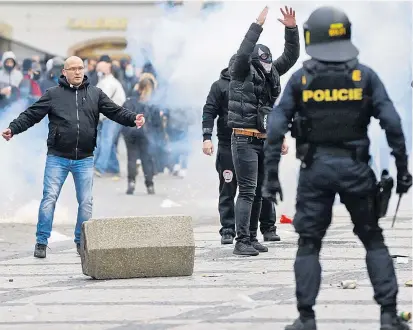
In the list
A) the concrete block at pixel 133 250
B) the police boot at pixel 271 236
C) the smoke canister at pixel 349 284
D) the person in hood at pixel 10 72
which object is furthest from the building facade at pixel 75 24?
the smoke canister at pixel 349 284

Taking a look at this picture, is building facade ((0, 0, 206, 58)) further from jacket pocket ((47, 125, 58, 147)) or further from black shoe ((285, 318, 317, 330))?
black shoe ((285, 318, 317, 330))

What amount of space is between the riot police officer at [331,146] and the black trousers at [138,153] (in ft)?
44.1

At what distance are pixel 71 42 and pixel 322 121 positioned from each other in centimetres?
1868

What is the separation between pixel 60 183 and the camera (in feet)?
39.8

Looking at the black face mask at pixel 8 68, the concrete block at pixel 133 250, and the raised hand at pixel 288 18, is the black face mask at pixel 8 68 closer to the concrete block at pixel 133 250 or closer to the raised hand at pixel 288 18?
the raised hand at pixel 288 18

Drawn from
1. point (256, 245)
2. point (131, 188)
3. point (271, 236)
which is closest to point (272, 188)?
point (256, 245)

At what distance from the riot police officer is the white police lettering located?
5318 millimetres

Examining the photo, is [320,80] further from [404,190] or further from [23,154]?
[23,154]

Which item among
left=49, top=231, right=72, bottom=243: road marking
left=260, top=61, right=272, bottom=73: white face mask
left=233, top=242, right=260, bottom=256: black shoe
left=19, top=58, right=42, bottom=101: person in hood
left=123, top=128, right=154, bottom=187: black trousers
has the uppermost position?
left=260, top=61, right=272, bottom=73: white face mask

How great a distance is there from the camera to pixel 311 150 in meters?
7.54

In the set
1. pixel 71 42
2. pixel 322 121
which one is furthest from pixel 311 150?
pixel 71 42

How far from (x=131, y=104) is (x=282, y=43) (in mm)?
4111

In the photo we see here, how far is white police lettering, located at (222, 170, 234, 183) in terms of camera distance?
12.9m

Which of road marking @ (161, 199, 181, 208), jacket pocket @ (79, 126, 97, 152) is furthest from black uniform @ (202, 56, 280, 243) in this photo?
road marking @ (161, 199, 181, 208)
